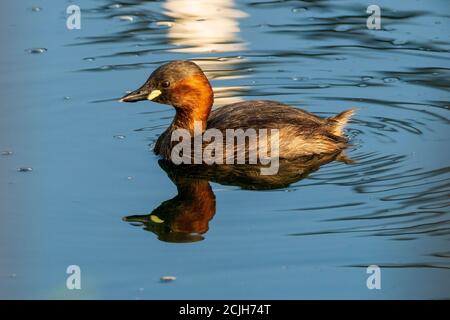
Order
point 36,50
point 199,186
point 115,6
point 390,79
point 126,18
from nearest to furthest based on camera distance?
point 199,186
point 390,79
point 36,50
point 126,18
point 115,6

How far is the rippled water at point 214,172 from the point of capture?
256 inches

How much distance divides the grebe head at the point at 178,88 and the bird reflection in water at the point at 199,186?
47cm

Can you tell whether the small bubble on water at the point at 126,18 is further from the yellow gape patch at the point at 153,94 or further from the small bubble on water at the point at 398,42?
the yellow gape patch at the point at 153,94

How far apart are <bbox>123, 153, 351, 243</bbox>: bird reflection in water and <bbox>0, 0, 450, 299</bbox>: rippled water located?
20 millimetres

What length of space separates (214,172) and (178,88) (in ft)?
2.37

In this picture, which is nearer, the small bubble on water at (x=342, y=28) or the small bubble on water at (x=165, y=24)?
the small bubble on water at (x=342, y=28)

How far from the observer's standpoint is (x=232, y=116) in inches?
334

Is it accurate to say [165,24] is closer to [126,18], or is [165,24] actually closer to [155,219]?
[126,18]

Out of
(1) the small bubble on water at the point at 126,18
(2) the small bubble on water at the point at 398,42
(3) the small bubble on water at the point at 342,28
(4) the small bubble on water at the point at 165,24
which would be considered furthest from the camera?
(1) the small bubble on water at the point at 126,18

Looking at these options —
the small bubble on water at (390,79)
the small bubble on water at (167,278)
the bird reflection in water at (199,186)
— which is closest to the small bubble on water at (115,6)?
the small bubble on water at (390,79)

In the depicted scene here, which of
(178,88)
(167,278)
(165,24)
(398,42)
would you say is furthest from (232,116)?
(165,24)

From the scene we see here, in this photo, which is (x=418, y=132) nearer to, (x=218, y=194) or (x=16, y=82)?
(x=218, y=194)

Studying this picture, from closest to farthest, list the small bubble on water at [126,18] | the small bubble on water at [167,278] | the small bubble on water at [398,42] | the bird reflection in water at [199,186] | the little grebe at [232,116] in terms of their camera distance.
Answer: the small bubble on water at [167,278] → the bird reflection in water at [199,186] → the little grebe at [232,116] → the small bubble on water at [398,42] → the small bubble on water at [126,18]

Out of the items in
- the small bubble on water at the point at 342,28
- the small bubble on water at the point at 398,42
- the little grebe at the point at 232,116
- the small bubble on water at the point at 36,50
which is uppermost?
the small bubble on water at the point at 342,28
